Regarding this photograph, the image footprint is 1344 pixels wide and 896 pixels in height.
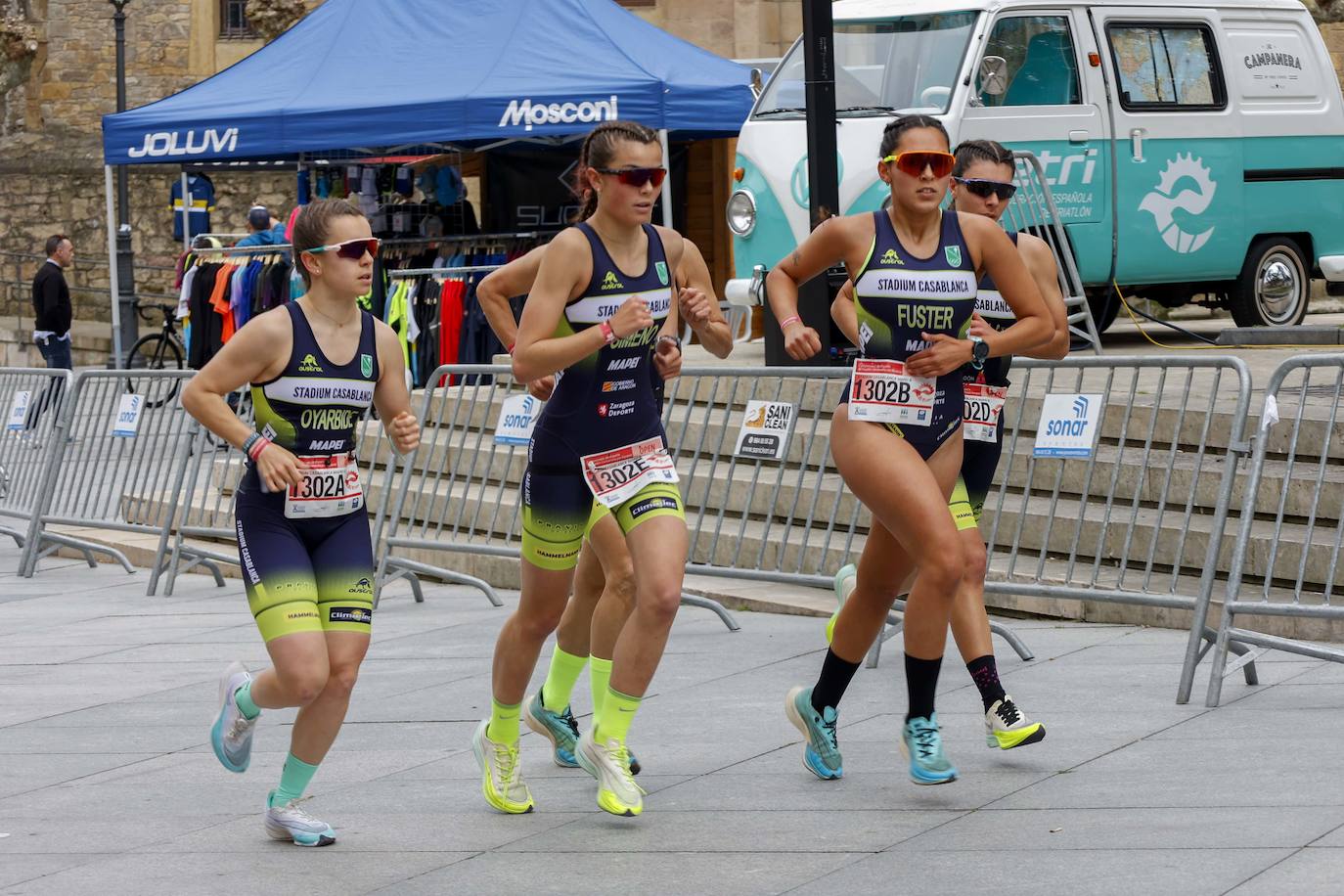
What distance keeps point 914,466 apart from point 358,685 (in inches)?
129

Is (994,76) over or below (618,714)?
over

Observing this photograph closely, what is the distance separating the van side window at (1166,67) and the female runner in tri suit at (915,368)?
7.79 m

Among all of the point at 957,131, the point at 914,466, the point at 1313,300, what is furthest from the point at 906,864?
the point at 1313,300

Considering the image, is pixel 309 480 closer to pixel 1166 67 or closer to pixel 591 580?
pixel 591 580

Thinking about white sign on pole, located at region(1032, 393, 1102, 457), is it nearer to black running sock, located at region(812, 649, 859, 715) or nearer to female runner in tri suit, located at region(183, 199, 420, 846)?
black running sock, located at region(812, 649, 859, 715)

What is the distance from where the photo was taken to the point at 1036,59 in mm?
13023

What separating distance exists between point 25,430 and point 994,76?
6.82 meters

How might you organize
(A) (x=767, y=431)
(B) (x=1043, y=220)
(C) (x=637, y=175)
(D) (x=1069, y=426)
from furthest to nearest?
(B) (x=1043, y=220)
(A) (x=767, y=431)
(D) (x=1069, y=426)
(C) (x=637, y=175)

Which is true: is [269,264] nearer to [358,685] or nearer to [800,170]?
[800,170]

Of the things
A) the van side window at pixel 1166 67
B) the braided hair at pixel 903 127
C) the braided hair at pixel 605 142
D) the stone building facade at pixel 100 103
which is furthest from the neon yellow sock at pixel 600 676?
the stone building facade at pixel 100 103

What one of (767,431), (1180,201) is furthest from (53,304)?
(767,431)

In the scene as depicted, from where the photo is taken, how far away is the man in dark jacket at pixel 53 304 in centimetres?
2227

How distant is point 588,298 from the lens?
5.54m

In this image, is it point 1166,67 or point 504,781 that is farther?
point 1166,67
